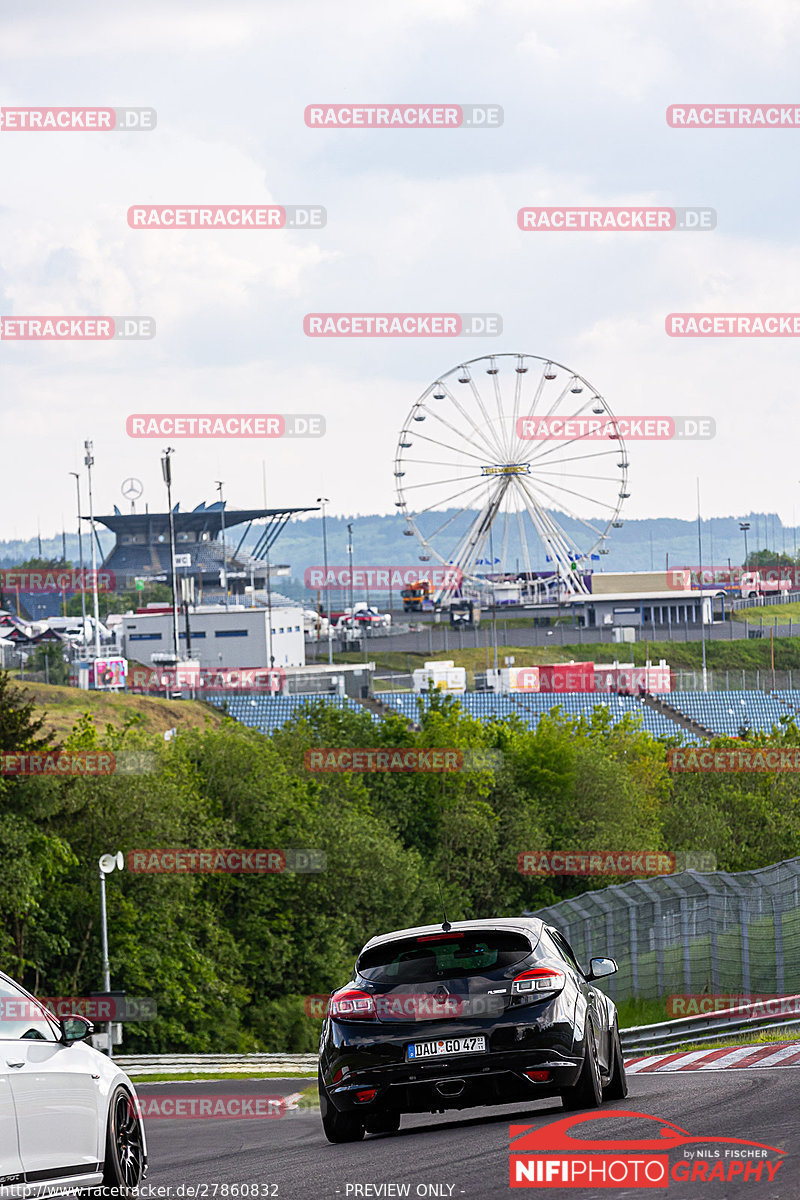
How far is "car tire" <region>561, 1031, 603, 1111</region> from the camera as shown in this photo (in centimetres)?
980

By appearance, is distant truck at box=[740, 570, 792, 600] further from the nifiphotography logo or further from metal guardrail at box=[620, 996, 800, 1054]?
the nifiphotography logo

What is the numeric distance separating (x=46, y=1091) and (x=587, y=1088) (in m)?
3.96

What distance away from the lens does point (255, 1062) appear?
2752cm

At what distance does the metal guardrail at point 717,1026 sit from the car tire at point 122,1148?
9.65 meters

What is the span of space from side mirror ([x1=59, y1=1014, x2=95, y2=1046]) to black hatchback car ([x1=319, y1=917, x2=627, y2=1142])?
2.20 metres

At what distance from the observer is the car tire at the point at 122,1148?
25.6ft

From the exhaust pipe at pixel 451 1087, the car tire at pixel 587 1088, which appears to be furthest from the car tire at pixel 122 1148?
the car tire at pixel 587 1088

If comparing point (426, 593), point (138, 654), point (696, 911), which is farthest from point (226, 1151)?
point (426, 593)

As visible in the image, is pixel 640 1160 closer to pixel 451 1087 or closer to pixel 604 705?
pixel 451 1087

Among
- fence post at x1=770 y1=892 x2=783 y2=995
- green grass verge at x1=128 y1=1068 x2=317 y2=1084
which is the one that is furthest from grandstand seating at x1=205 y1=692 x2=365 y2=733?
fence post at x1=770 y1=892 x2=783 y2=995

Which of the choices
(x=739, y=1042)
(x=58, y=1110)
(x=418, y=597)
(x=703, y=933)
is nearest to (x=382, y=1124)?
(x=58, y=1110)

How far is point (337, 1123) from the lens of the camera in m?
10.1

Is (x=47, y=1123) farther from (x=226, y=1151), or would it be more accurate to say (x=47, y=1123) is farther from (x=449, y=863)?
(x=449, y=863)

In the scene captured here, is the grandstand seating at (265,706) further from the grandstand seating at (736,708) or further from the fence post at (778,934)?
the fence post at (778,934)
